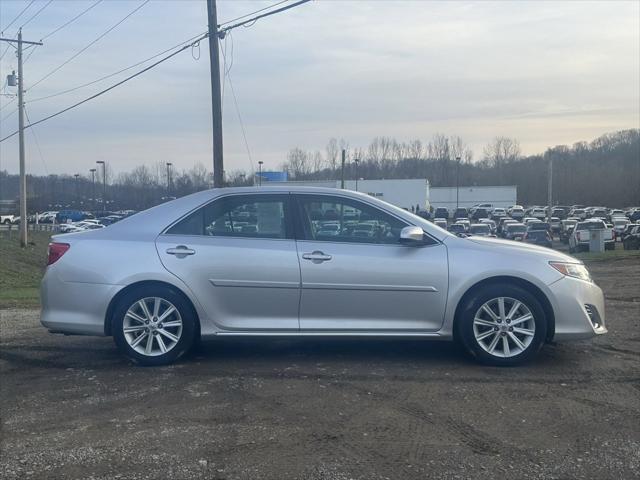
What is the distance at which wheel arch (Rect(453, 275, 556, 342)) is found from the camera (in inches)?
241

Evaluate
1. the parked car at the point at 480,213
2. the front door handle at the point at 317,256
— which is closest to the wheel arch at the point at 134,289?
the front door handle at the point at 317,256

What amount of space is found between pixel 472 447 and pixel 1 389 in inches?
147

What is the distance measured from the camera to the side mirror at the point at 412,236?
19.9 ft

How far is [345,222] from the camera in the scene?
20.9ft

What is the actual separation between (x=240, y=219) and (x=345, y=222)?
37.4 inches

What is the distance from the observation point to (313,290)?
20.1 feet

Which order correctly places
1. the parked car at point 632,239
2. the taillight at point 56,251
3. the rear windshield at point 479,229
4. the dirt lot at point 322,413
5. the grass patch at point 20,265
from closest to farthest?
the dirt lot at point 322,413, the taillight at point 56,251, the grass patch at point 20,265, the parked car at point 632,239, the rear windshield at point 479,229

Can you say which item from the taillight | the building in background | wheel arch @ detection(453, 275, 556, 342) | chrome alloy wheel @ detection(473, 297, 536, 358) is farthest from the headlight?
the building in background

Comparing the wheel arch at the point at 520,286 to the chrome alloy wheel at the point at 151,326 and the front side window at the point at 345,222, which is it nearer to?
the front side window at the point at 345,222

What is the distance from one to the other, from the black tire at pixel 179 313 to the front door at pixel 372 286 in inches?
38.8

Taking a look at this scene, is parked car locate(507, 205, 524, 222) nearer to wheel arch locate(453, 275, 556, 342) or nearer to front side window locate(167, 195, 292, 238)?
wheel arch locate(453, 275, 556, 342)

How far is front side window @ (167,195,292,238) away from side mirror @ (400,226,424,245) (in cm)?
102

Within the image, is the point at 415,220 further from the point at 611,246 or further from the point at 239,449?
the point at 611,246

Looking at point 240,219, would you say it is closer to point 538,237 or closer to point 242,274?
point 242,274
